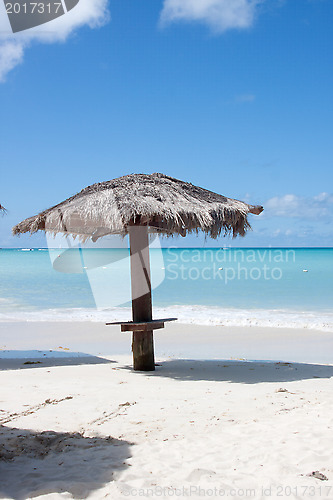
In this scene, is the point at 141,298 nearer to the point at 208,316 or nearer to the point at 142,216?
the point at 142,216

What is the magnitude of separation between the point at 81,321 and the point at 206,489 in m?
9.07

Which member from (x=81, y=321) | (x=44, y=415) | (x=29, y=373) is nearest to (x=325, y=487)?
(x=44, y=415)

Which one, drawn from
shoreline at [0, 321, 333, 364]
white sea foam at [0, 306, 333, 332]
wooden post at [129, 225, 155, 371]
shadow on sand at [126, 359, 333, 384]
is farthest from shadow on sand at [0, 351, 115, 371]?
white sea foam at [0, 306, 333, 332]

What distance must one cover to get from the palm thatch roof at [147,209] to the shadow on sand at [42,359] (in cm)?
180

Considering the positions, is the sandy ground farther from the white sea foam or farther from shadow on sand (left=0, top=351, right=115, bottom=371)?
the white sea foam

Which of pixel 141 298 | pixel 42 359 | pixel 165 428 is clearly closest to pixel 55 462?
pixel 165 428

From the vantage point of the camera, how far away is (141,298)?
18.5 ft

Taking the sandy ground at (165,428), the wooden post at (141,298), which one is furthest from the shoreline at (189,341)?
the wooden post at (141,298)

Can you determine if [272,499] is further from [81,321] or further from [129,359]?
[81,321]

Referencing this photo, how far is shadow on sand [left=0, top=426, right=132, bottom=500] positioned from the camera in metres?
2.40

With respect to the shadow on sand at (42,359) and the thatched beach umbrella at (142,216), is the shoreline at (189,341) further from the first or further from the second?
the thatched beach umbrella at (142,216)

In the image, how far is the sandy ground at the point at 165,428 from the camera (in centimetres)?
246

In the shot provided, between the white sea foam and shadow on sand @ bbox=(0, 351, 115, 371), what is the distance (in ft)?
13.4

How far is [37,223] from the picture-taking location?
5.66m
